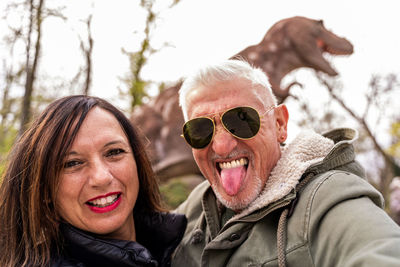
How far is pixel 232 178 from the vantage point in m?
2.22

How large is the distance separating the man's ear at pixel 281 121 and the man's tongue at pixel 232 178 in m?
0.39

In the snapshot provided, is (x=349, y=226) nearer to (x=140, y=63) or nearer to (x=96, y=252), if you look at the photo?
Result: (x=96, y=252)

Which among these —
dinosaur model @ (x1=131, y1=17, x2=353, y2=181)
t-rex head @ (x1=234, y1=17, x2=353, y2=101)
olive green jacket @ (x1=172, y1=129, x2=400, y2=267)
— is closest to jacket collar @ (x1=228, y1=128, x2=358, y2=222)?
olive green jacket @ (x1=172, y1=129, x2=400, y2=267)

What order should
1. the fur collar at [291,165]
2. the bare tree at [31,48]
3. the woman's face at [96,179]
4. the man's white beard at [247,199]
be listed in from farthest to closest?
the bare tree at [31,48], the man's white beard at [247,199], the woman's face at [96,179], the fur collar at [291,165]

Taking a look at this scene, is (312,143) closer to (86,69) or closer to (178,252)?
(178,252)

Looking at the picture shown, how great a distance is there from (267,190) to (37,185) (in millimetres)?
1262

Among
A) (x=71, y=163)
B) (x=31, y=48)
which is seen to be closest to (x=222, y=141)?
(x=71, y=163)

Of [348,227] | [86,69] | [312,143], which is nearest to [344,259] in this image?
[348,227]

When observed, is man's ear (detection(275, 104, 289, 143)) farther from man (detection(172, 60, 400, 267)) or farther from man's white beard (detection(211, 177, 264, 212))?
man's white beard (detection(211, 177, 264, 212))

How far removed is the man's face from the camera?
2.21 metres

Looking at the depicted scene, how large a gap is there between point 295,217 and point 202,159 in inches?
29.0

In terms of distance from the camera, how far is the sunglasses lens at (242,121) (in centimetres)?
219

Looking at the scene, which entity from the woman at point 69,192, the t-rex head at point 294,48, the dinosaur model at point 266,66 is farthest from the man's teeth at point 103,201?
the t-rex head at point 294,48

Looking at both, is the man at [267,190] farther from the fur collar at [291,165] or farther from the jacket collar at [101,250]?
the jacket collar at [101,250]
